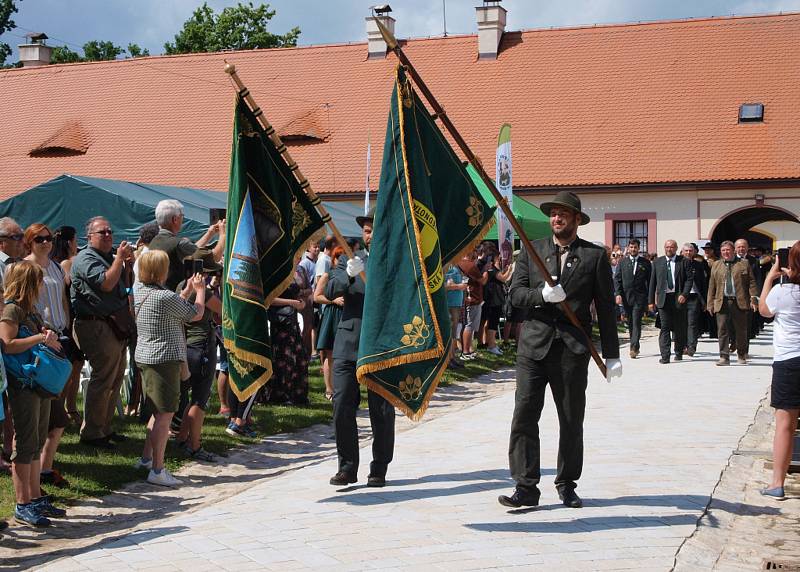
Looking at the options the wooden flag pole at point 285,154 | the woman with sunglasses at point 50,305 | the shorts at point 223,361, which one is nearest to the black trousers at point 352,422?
the wooden flag pole at point 285,154

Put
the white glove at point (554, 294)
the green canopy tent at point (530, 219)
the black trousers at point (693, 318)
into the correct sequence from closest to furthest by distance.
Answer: the white glove at point (554, 294) → the black trousers at point (693, 318) → the green canopy tent at point (530, 219)

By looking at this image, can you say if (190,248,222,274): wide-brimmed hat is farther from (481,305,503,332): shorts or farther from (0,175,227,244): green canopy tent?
(481,305,503,332): shorts

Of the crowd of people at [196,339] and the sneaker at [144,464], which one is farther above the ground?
the crowd of people at [196,339]

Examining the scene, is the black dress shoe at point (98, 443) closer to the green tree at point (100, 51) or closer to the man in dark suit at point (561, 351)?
the man in dark suit at point (561, 351)

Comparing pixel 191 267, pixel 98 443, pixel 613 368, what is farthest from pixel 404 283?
pixel 98 443

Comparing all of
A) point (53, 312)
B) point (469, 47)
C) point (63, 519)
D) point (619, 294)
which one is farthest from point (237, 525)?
point (469, 47)

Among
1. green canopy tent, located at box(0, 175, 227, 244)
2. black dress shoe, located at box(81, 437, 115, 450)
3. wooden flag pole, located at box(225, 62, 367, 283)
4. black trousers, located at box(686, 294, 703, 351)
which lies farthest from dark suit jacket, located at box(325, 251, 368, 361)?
black trousers, located at box(686, 294, 703, 351)

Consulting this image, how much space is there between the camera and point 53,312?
9172 mm

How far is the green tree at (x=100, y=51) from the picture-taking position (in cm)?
6012

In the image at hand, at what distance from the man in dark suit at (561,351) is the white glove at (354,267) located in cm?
119

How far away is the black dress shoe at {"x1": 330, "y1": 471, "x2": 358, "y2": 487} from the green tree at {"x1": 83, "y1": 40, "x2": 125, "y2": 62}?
55.2 metres

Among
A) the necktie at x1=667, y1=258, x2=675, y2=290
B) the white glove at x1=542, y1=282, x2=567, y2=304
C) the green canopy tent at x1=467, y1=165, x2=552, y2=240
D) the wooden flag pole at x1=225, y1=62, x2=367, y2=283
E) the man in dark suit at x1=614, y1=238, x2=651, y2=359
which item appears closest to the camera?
the white glove at x1=542, y1=282, x2=567, y2=304

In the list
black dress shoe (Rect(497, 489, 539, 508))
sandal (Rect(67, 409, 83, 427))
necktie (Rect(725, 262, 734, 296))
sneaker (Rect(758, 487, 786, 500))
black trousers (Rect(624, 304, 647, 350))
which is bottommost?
sneaker (Rect(758, 487, 786, 500))

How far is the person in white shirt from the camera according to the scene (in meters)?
8.19
